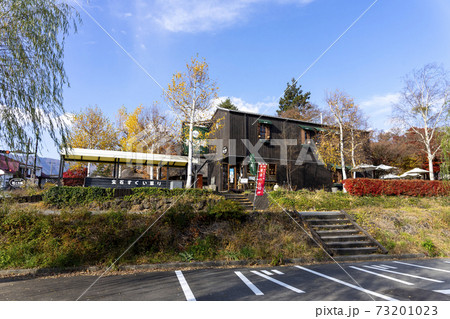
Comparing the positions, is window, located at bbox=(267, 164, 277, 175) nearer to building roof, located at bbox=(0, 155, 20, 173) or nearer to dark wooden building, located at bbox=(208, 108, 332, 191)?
dark wooden building, located at bbox=(208, 108, 332, 191)

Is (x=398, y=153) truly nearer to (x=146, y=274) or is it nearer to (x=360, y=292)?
(x=360, y=292)

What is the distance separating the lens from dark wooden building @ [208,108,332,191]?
21531mm

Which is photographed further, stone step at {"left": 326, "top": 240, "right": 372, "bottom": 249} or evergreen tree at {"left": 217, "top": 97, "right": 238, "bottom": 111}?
evergreen tree at {"left": 217, "top": 97, "right": 238, "bottom": 111}

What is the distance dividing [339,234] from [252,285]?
20.8ft

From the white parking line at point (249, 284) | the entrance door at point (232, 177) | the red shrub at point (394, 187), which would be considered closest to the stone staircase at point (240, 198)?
the entrance door at point (232, 177)

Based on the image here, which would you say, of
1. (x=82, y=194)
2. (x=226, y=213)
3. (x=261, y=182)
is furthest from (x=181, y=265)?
(x=82, y=194)

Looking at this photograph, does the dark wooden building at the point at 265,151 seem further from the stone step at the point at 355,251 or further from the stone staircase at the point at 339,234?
the stone step at the point at 355,251

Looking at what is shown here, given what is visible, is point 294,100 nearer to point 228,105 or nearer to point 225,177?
point 228,105

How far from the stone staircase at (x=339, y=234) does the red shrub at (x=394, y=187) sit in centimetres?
389

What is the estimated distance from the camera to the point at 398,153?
29000mm

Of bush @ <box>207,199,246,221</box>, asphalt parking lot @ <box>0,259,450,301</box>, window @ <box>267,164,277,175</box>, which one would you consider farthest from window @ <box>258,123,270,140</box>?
asphalt parking lot @ <box>0,259,450,301</box>

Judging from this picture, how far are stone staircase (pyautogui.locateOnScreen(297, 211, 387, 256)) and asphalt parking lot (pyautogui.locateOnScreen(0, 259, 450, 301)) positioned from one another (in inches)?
70.7

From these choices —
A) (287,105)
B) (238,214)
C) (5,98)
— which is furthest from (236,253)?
(287,105)

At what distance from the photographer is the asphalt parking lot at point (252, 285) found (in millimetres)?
5004
